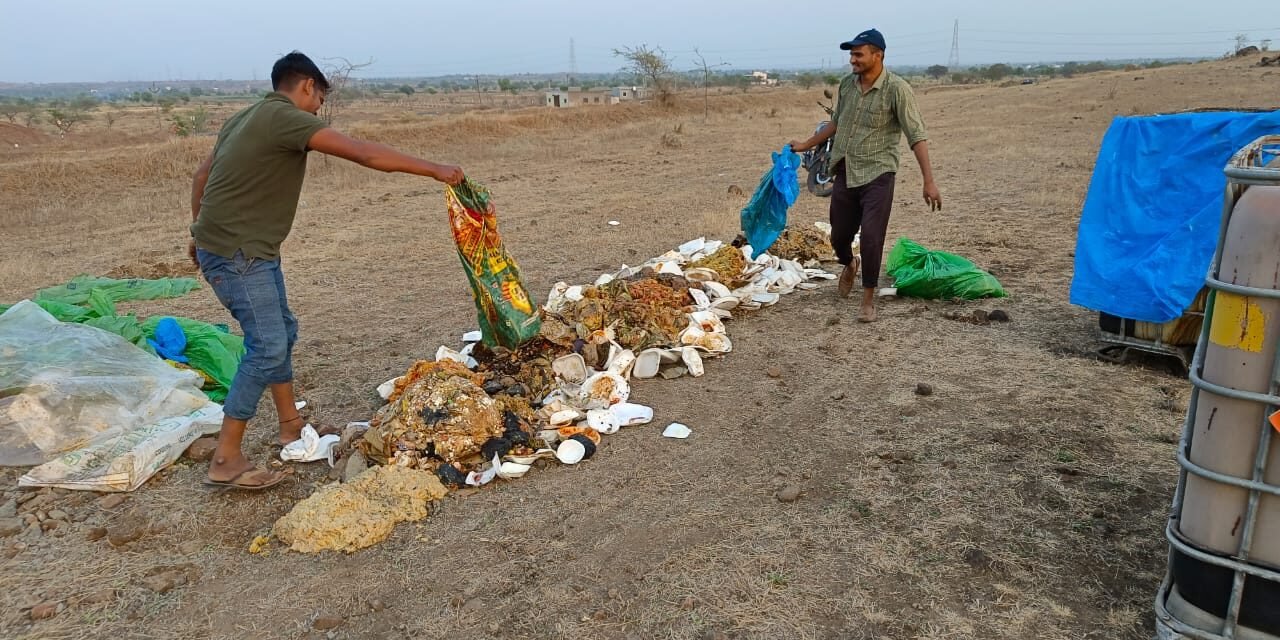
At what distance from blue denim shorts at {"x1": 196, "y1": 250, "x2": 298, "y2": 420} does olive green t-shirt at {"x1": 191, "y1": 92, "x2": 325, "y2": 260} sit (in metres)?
0.06

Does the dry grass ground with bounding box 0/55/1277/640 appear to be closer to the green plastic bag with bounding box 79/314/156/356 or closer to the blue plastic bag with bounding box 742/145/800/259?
the blue plastic bag with bounding box 742/145/800/259

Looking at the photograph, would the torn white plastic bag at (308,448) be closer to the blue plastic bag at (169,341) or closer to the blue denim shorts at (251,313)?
the blue denim shorts at (251,313)

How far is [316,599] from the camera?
2750 millimetres

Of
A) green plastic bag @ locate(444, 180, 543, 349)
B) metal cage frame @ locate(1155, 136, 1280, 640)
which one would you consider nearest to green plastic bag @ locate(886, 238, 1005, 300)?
green plastic bag @ locate(444, 180, 543, 349)

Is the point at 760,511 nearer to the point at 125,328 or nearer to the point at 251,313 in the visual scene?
the point at 251,313

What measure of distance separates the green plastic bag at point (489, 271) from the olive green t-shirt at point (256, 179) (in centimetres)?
78

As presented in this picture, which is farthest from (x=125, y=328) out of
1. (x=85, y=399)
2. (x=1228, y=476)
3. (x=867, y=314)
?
(x=1228, y=476)

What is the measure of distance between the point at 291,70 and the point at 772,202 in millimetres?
3928

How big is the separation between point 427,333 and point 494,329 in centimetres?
150

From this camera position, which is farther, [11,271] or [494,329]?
[11,271]

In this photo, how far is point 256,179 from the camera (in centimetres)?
316

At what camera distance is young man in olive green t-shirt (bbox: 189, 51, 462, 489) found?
3055 mm

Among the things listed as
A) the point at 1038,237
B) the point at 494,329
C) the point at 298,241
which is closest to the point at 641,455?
the point at 494,329

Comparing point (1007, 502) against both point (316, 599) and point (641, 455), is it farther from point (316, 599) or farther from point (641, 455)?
point (316, 599)
